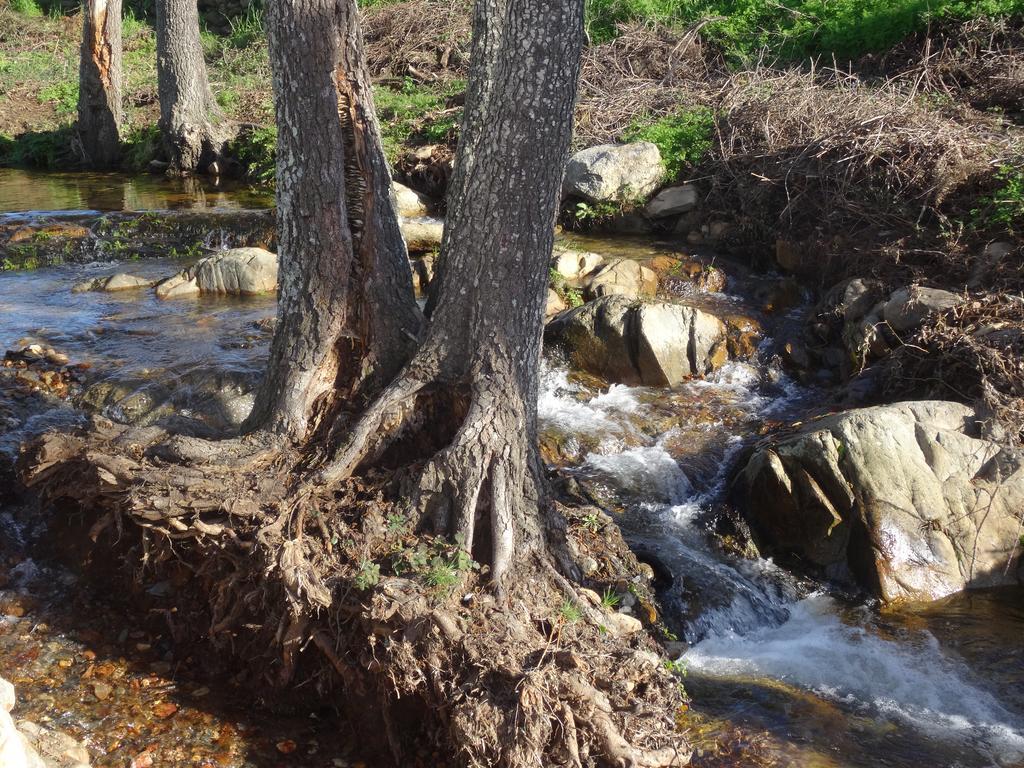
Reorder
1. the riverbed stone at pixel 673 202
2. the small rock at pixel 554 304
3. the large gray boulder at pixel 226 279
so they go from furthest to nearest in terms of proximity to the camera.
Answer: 1. the riverbed stone at pixel 673 202
2. the large gray boulder at pixel 226 279
3. the small rock at pixel 554 304

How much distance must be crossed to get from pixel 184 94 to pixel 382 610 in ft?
40.8

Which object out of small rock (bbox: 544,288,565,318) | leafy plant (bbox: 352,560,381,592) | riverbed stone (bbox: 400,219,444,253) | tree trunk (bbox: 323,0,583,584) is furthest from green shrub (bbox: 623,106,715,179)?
leafy plant (bbox: 352,560,381,592)

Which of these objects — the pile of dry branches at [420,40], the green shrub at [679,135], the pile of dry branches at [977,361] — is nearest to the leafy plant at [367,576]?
the pile of dry branches at [977,361]

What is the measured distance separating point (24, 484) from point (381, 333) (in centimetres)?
238

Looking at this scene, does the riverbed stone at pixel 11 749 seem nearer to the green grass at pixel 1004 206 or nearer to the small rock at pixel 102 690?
the small rock at pixel 102 690

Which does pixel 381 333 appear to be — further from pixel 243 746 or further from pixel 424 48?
pixel 424 48

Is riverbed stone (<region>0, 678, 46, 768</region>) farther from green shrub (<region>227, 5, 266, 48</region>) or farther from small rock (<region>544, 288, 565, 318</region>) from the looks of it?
green shrub (<region>227, 5, 266, 48</region>)

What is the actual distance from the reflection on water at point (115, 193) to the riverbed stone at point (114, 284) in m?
2.94

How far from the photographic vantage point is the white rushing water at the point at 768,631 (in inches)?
192

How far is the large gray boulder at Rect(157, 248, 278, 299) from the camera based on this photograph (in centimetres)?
929

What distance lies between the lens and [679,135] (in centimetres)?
1141

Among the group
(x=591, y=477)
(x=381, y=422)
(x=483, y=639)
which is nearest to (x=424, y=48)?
(x=591, y=477)

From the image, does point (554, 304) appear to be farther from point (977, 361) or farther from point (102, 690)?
point (102, 690)

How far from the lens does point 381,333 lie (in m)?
5.07
